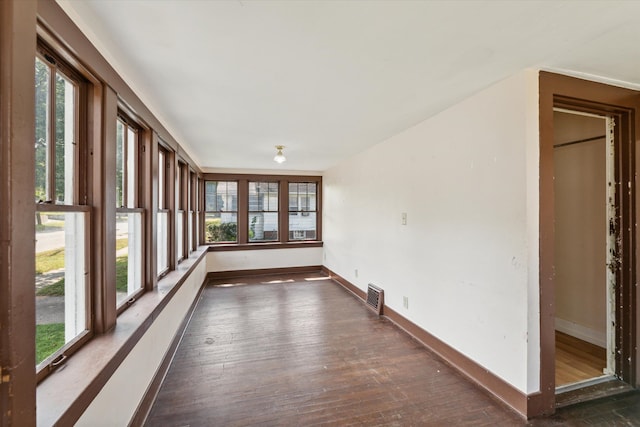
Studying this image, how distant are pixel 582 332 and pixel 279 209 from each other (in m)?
5.47

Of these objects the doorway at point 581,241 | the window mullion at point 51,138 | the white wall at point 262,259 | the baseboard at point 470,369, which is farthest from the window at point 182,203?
the doorway at point 581,241

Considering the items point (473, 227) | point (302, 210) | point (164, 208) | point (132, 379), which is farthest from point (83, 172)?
point (302, 210)

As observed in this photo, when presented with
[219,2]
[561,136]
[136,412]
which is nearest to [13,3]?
[219,2]

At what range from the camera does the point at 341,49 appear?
1.65 meters

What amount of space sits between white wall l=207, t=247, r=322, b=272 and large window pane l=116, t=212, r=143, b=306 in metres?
3.74

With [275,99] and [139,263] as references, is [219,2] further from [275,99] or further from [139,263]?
[139,263]

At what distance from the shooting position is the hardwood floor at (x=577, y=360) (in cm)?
236

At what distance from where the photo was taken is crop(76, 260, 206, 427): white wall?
1331mm

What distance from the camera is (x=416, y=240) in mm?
3121

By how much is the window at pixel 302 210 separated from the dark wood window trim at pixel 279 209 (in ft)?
0.33

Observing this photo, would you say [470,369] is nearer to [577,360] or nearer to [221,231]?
[577,360]

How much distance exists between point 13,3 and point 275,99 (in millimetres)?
1707

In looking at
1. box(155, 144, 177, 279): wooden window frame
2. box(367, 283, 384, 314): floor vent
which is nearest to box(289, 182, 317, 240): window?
box(367, 283, 384, 314): floor vent

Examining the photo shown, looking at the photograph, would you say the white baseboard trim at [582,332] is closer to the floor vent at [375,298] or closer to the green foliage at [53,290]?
the floor vent at [375,298]
